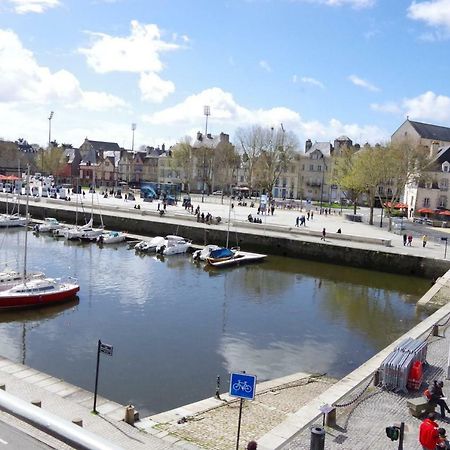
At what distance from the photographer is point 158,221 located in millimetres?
58000

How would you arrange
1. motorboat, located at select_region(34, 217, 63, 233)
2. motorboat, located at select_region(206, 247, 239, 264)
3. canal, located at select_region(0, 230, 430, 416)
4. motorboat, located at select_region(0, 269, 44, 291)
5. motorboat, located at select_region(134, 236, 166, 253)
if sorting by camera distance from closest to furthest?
canal, located at select_region(0, 230, 430, 416)
motorboat, located at select_region(0, 269, 44, 291)
motorboat, located at select_region(206, 247, 239, 264)
motorboat, located at select_region(134, 236, 166, 253)
motorboat, located at select_region(34, 217, 63, 233)

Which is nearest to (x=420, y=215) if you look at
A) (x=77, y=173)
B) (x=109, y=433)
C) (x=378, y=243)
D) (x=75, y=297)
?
(x=378, y=243)

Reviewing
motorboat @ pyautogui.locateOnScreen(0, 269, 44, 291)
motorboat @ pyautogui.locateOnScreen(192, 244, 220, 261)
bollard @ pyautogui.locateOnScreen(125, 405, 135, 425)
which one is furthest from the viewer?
motorboat @ pyautogui.locateOnScreen(192, 244, 220, 261)

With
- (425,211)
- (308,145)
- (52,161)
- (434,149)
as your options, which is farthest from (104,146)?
(425,211)

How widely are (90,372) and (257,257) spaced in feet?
91.0

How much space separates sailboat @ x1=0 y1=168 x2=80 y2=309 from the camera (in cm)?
2766

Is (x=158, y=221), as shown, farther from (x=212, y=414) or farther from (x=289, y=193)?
(x=289, y=193)

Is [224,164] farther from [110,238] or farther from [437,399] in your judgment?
[437,399]

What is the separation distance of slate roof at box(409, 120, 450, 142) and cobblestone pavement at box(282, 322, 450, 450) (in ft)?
264

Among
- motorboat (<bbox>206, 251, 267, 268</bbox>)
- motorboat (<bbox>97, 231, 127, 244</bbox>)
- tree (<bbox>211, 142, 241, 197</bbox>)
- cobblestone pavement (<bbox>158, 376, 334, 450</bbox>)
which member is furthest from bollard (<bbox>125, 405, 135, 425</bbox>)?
tree (<bbox>211, 142, 241, 197</bbox>)

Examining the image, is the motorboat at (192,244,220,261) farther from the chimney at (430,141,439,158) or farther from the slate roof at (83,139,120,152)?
the slate roof at (83,139,120,152)

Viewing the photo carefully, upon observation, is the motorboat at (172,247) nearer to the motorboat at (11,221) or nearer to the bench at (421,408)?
the motorboat at (11,221)

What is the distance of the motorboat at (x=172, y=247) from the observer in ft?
155

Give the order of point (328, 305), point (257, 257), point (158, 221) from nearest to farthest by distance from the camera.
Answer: point (328, 305) → point (257, 257) → point (158, 221)
